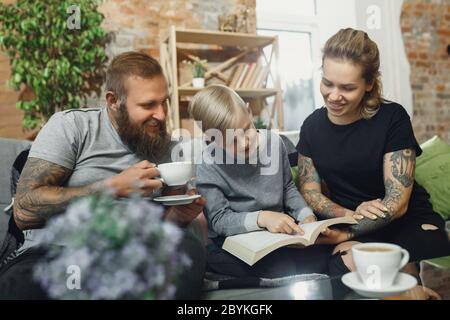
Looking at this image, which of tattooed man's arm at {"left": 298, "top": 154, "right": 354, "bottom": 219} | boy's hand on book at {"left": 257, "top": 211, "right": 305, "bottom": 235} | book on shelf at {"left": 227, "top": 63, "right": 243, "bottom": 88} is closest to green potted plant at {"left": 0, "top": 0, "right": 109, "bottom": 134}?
book on shelf at {"left": 227, "top": 63, "right": 243, "bottom": 88}

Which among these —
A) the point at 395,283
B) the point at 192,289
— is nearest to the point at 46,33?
the point at 192,289

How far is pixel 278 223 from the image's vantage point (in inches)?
40.2

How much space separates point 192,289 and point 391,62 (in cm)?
294

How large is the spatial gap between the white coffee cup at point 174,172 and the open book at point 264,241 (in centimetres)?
22

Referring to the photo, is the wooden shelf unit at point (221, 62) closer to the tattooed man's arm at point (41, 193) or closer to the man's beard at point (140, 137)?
the man's beard at point (140, 137)

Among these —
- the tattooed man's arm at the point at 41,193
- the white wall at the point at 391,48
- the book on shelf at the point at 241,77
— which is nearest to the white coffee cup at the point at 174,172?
the tattooed man's arm at the point at 41,193

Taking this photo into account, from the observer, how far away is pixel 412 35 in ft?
10.6

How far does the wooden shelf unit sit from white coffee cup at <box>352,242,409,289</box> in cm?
215

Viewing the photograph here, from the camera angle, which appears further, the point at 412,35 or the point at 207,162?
the point at 412,35

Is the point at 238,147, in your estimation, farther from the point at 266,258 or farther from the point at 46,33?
the point at 46,33

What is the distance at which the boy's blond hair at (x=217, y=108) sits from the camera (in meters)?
1.17

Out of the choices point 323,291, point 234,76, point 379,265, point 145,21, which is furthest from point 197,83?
point 379,265

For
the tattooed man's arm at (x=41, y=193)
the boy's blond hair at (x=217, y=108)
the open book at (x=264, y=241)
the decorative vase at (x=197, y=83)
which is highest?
the decorative vase at (x=197, y=83)

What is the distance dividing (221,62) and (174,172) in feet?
7.76
